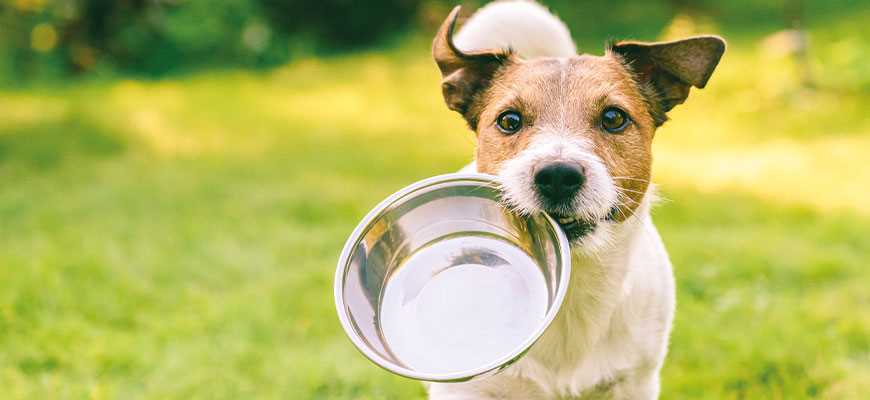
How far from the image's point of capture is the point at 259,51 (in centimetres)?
1177

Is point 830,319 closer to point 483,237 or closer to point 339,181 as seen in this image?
point 483,237

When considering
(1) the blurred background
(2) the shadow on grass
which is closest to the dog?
Answer: (1) the blurred background

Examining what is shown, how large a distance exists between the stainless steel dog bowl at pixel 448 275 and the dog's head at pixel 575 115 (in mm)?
142

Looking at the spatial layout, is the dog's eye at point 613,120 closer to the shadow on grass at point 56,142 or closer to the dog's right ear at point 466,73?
the dog's right ear at point 466,73

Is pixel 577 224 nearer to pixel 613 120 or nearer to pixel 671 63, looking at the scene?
pixel 613 120

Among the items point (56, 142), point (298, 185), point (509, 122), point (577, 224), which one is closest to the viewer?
point (577, 224)

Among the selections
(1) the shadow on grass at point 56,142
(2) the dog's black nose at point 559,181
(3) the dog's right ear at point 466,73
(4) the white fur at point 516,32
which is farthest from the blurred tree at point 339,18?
(2) the dog's black nose at point 559,181

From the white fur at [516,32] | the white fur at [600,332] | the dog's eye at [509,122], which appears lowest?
the white fur at [600,332]

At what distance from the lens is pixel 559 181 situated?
8.38ft

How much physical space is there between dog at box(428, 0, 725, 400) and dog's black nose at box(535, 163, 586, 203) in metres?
0.04

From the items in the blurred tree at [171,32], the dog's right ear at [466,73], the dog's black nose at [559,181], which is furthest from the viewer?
the blurred tree at [171,32]

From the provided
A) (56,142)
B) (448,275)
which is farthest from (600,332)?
(56,142)

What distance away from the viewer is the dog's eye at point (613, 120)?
291 cm

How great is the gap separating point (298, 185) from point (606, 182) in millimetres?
4700
